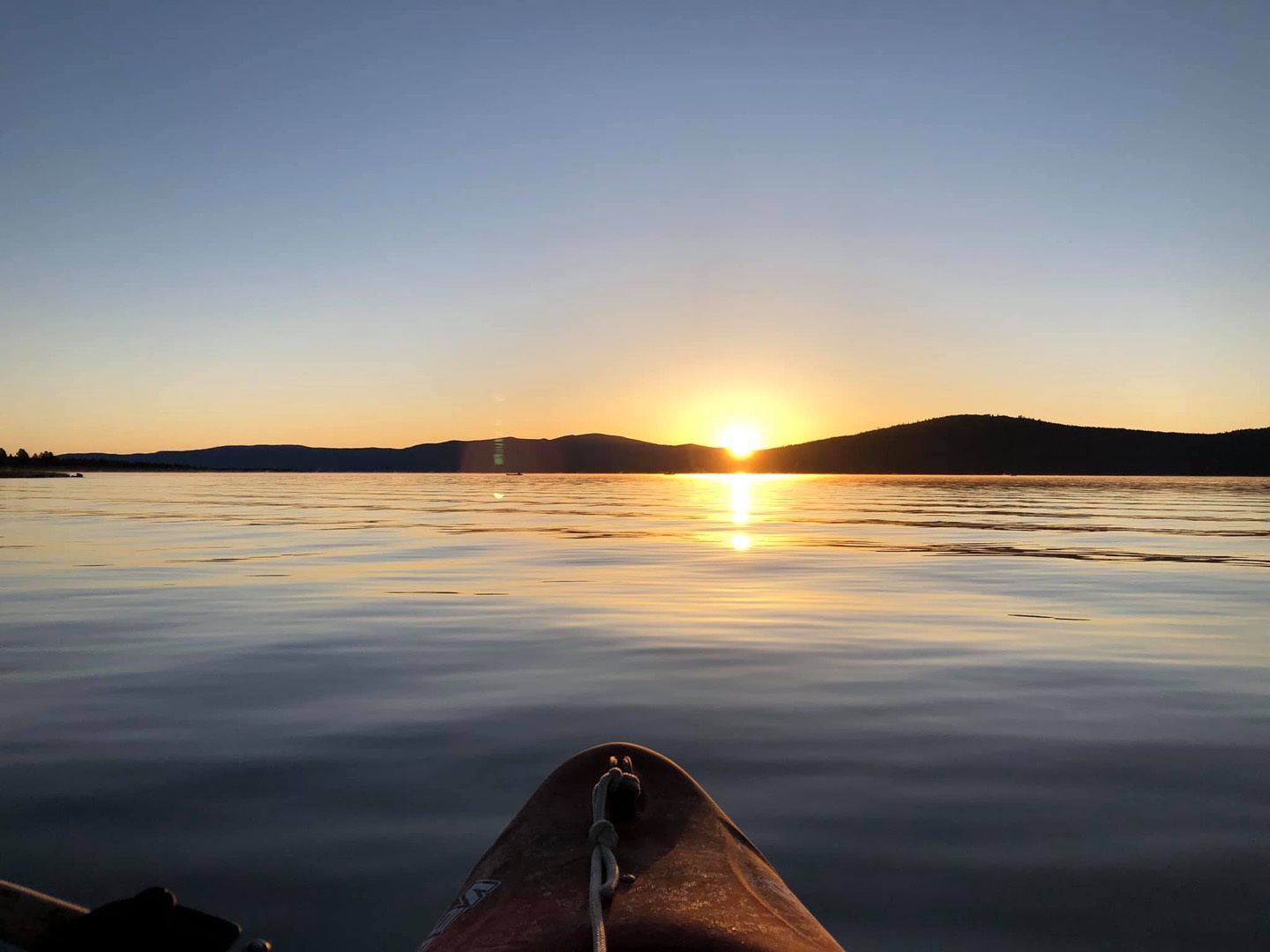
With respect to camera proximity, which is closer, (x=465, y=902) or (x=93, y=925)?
(x=93, y=925)

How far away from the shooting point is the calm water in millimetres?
4707

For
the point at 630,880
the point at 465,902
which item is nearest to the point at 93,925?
the point at 465,902

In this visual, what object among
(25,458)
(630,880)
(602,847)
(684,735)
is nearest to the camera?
(630,880)

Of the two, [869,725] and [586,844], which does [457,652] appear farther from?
[586,844]

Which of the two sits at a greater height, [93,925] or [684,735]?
[93,925]

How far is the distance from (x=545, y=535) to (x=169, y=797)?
26867mm

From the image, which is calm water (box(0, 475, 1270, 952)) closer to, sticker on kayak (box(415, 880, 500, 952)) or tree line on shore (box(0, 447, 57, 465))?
sticker on kayak (box(415, 880, 500, 952))

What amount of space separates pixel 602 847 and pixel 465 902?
66 cm

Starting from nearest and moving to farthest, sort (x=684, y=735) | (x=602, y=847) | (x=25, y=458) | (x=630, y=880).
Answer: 1. (x=630, y=880)
2. (x=602, y=847)
3. (x=684, y=735)
4. (x=25, y=458)

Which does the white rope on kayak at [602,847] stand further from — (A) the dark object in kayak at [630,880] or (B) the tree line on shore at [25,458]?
(B) the tree line on shore at [25,458]

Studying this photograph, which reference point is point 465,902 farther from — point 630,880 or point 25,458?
point 25,458

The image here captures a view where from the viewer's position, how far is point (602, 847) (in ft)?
12.2

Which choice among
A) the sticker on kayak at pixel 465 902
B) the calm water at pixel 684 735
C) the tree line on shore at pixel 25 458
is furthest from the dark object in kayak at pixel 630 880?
the tree line on shore at pixel 25 458

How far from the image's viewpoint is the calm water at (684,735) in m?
4.71
